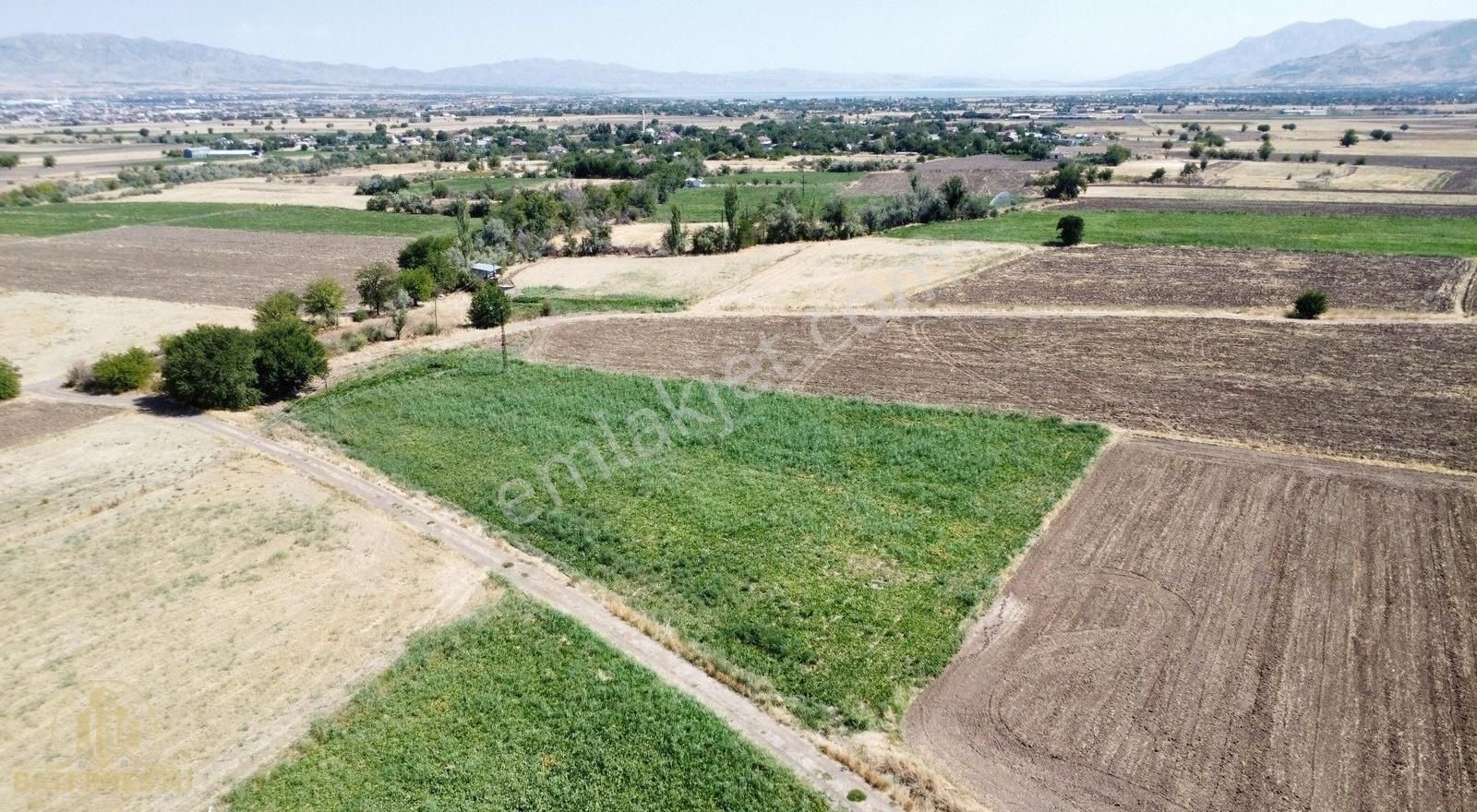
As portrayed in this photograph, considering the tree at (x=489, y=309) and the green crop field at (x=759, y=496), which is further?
the tree at (x=489, y=309)

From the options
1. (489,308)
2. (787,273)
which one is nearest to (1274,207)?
(787,273)

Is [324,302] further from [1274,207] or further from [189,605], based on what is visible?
[1274,207]

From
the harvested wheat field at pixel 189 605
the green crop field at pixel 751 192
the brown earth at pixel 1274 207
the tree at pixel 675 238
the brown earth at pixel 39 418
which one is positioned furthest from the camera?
the green crop field at pixel 751 192

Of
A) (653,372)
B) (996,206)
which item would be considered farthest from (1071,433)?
(996,206)

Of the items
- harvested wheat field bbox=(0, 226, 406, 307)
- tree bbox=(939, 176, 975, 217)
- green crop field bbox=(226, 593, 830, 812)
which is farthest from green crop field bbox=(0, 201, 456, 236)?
green crop field bbox=(226, 593, 830, 812)

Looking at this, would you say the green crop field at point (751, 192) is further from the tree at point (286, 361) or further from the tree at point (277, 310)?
the tree at point (286, 361)

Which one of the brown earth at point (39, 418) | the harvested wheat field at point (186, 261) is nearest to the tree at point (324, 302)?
the harvested wheat field at point (186, 261)
